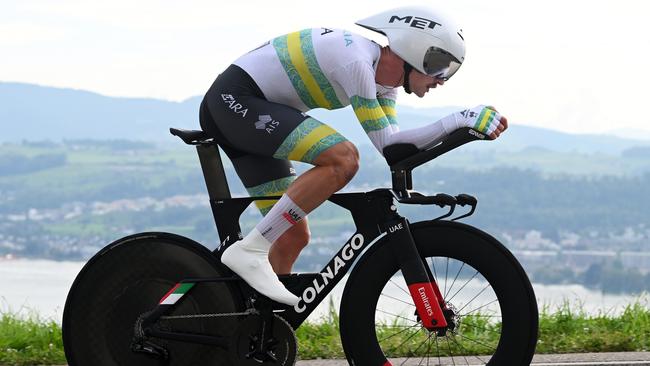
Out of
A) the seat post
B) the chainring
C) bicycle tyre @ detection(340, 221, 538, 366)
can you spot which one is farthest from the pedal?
bicycle tyre @ detection(340, 221, 538, 366)

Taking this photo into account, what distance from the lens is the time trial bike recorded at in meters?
4.68

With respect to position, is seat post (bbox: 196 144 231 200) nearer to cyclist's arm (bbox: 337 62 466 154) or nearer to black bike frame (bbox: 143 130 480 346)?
black bike frame (bbox: 143 130 480 346)

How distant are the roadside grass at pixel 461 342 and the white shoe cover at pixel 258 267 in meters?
0.71

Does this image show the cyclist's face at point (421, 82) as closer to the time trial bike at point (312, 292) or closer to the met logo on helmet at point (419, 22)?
the met logo on helmet at point (419, 22)

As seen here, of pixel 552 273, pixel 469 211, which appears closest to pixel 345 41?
pixel 469 211

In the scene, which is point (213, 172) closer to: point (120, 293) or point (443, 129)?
point (120, 293)

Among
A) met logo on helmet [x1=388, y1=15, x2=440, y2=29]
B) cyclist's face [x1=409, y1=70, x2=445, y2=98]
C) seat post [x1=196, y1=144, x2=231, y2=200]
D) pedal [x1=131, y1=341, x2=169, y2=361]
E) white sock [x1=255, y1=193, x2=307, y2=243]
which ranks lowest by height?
pedal [x1=131, y1=341, x2=169, y2=361]

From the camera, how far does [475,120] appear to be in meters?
4.58

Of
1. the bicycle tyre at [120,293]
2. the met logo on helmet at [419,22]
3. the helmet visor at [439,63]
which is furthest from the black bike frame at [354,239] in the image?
the met logo on helmet at [419,22]

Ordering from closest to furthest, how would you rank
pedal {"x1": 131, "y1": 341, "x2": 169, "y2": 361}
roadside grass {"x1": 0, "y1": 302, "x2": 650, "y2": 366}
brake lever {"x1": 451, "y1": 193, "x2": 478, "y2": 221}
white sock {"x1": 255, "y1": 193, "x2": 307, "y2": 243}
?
brake lever {"x1": 451, "y1": 193, "x2": 478, "y2": 221}, white sock {"x1": 255, "y1": 193, "x2": 307, "y2": 243}, pedal {"x1": 131, "y1": 341, "x2": 169, "y2": 361}, roadside grass {"x1": 0, "y1": 302, "x2": 650, "y2": 366}

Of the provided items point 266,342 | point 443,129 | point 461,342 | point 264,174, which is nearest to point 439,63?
point 443,129

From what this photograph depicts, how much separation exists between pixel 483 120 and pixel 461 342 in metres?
1.46

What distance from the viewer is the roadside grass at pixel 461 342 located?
18.7 ft

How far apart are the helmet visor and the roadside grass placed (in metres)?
1.20
